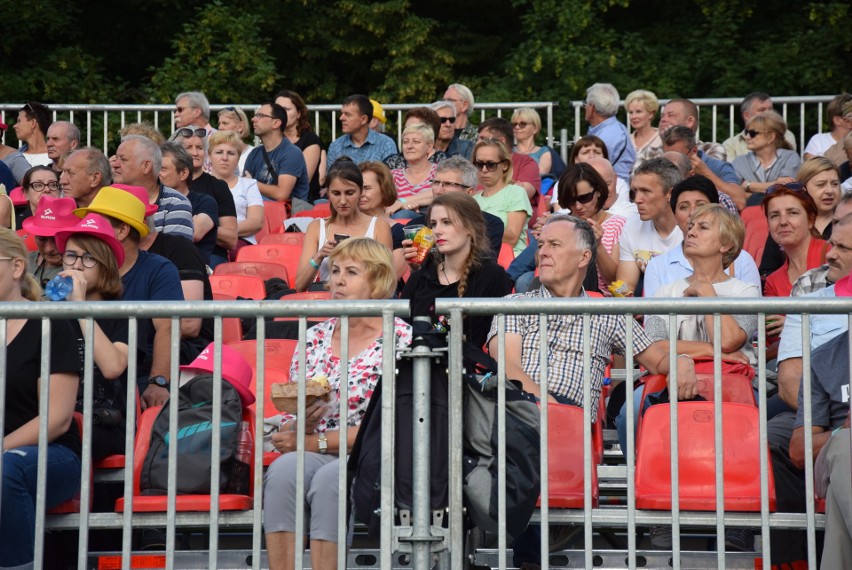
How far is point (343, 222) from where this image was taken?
25.6ft

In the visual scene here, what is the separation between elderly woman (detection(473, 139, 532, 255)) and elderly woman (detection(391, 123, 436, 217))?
0.93 m

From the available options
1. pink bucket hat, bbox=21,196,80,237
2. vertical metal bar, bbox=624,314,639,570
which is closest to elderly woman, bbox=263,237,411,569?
vertical metal bar, bbox=624,314,639,570

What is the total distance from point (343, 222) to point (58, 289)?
10.7 ft

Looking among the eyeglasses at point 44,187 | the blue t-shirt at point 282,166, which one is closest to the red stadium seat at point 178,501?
the eyeglasses at point 44,187

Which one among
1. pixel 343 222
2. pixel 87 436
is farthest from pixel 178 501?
pixel 343 222

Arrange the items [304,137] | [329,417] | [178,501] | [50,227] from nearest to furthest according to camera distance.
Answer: [178,501]
[329,417]
[50,227]
[304,137]

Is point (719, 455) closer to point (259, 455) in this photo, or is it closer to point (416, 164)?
point (259, 455)

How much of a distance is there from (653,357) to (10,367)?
244 cm

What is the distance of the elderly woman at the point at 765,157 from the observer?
10180mm

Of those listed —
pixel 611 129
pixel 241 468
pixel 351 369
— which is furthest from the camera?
pixel 611 129

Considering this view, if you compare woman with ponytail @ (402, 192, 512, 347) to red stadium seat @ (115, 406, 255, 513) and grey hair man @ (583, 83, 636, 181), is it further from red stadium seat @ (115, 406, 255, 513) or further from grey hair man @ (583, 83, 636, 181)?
grey hair man @ (583, 83, 636, 181)

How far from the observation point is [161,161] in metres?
7.80

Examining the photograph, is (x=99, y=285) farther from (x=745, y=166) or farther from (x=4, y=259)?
(x=745, y=166)

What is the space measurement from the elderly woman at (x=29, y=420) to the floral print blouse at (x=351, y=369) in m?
0.82
